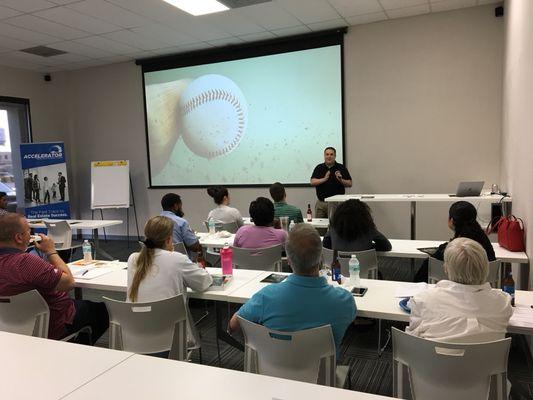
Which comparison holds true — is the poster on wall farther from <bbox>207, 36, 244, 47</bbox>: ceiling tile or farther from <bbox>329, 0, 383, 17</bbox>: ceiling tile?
<bbox>329, 0, 383, 17</bbox>: ceiling tile

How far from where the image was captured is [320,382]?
1785 millimetres

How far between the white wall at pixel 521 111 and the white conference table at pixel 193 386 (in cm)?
242

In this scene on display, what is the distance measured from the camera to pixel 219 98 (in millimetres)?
7250

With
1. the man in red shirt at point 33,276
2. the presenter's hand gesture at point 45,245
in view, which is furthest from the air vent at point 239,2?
the man in red shirt at point 33,276

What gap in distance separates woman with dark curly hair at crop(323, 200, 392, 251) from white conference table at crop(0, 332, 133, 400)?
6.77ft

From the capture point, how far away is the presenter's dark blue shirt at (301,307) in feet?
5.80

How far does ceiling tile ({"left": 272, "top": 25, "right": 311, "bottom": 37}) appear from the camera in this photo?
20.2ft

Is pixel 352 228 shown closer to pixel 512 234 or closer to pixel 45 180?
pixel 512 234

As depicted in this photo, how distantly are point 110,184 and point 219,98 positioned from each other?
8.62 ft

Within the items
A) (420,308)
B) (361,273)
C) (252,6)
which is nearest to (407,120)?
(252,6)

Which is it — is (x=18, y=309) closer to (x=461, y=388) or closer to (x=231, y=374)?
(x=231, y=374)

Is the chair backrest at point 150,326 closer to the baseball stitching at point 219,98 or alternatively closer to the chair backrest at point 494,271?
the chair backrest at point 494,271

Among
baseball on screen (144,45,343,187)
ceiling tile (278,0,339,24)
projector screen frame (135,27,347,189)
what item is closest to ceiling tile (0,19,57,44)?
projector screen frame (135,27,347,189)

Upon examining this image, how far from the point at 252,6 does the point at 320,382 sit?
4.60m
